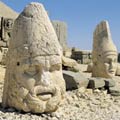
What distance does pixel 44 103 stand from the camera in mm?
5578

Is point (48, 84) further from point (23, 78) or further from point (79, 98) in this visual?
point (79, 98)

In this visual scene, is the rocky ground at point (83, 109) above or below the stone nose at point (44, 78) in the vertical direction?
below

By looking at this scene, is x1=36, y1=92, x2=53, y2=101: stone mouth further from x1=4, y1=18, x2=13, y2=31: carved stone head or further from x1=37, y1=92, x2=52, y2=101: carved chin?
x1=4, y1=18, x2=13, y2=31: carved stone head

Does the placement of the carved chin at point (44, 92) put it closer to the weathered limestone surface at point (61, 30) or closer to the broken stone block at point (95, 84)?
the broken stone block at point (95, 84)

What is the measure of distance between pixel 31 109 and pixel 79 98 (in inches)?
95.8

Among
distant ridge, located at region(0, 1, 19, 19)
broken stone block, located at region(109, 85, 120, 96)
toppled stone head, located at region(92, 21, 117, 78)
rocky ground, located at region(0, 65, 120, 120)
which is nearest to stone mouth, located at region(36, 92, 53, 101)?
rocky ground, located at region(0, 65, 120, 120)

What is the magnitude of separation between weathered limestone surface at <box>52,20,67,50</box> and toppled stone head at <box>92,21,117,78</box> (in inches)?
308

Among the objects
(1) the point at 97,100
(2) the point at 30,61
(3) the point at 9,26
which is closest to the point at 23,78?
(2) the point at 30,61

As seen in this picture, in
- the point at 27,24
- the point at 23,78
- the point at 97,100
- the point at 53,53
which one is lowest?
the point at 97,100

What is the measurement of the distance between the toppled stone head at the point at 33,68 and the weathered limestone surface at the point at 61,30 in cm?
1392

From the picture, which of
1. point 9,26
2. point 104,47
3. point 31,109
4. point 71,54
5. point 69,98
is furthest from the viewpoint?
point 71,54

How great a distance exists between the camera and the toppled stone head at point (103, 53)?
1189 centimetres

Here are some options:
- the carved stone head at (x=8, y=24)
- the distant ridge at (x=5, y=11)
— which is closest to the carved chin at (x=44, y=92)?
the carved stone head at (x=8, y=24)

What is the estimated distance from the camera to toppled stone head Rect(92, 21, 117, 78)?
39.0ft
